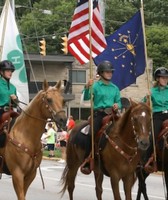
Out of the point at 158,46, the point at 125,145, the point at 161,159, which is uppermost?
the point at 158,46

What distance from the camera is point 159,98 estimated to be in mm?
12109

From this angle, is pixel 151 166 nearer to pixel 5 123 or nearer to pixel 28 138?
pixel 28 138

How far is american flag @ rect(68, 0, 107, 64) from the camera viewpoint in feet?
41.8

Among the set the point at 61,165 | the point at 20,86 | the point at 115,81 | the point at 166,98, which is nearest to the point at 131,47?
the point at 115,81

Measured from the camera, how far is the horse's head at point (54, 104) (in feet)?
32.3

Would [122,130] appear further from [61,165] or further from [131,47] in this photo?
[61,165]

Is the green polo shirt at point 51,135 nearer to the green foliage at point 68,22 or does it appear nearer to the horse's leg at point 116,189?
the horse's leg at point 116,189

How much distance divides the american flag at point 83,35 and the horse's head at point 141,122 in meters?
2.52

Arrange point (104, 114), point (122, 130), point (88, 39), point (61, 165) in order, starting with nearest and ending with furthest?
point (122, 130)
point (104, 114)
point (88, 39)
point (61, 165)

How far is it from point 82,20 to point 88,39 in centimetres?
43

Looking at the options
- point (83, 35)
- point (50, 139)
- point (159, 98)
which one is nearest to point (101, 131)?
point (159, 98)

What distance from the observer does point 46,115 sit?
408 inches

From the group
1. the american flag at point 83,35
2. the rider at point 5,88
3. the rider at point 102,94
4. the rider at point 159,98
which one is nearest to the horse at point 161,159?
the rider at point 159,98

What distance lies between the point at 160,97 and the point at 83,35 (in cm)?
215
